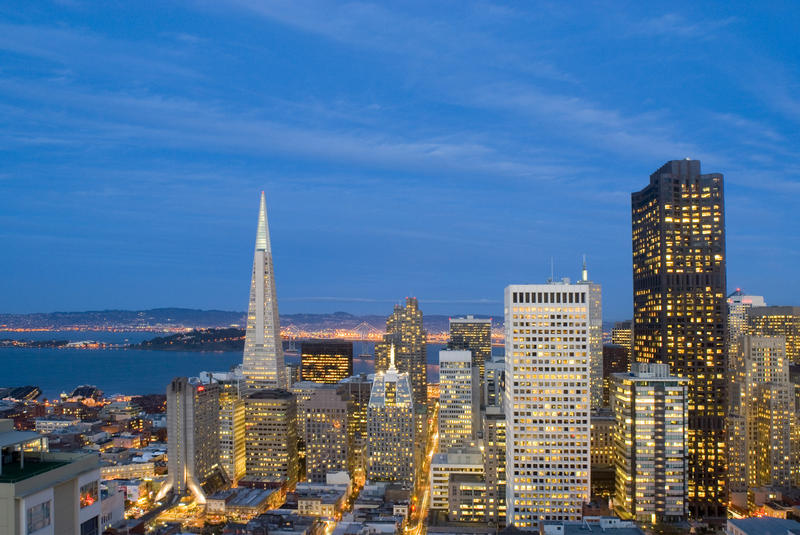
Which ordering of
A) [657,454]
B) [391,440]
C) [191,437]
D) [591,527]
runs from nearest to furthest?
[591,527] < [657,454] < [191,437] < [391,440]

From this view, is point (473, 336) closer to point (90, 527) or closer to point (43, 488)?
point (90, 527)

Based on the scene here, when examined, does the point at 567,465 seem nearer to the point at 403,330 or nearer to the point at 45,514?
the point at 45,514

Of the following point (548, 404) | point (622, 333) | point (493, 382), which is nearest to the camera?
point (548, 404)

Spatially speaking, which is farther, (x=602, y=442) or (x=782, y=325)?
(x=782, y=325)

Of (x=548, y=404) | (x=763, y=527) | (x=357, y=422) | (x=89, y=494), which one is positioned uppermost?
(x=89, y=494)

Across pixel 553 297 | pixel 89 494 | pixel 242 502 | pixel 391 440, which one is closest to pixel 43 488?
pixel 89 494

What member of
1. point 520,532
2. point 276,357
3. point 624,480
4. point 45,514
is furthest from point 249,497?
point 45,514

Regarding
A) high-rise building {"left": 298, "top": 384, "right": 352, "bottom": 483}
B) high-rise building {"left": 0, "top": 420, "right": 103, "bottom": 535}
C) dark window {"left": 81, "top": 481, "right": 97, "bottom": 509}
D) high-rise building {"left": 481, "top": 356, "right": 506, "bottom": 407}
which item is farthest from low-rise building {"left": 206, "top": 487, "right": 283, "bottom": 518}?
dark window {"left": 81, "top": 481, "right": 97, "bottom": 509}

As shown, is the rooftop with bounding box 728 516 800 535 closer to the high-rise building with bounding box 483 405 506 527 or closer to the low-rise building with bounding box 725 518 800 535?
the low-rise building with bounding box 725 518 800 535
